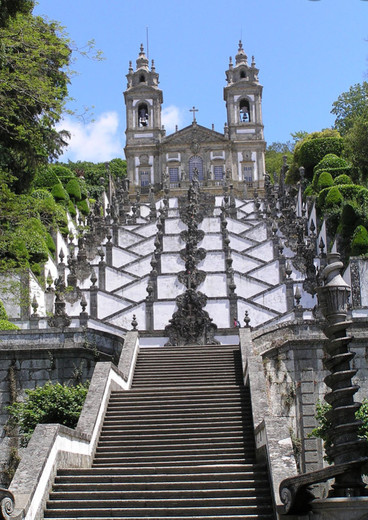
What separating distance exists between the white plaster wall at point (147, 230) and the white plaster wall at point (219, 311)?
13826 mm

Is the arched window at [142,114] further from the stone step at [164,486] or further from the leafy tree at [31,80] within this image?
the stone step at [164,486]

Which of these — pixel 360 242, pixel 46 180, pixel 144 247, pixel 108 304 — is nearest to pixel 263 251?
pixel 144 247

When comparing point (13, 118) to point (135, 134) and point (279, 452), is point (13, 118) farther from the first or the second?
point (135, 134)

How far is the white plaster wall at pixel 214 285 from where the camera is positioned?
93.1 ft

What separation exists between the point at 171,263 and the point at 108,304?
471cm

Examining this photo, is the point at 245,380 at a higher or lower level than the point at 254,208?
lower

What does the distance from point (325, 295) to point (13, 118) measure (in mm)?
9568

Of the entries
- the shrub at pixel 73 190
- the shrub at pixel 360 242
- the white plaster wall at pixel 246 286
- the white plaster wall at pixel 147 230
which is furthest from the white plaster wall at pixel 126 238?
the shrub at pixel 360 242

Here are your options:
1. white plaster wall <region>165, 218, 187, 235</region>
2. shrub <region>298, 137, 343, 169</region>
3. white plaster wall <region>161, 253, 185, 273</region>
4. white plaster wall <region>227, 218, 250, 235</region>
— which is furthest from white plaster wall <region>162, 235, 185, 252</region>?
shrub <region>298, 137, 343, 169</region>

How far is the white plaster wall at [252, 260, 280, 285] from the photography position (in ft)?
98.9

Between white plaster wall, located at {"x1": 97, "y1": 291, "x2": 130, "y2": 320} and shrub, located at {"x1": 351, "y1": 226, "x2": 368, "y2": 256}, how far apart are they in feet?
29.5

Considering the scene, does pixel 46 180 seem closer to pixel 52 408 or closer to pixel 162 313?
pixel 162 313

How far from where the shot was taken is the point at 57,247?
114ft

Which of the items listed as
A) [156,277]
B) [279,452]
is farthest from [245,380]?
[156,277]
